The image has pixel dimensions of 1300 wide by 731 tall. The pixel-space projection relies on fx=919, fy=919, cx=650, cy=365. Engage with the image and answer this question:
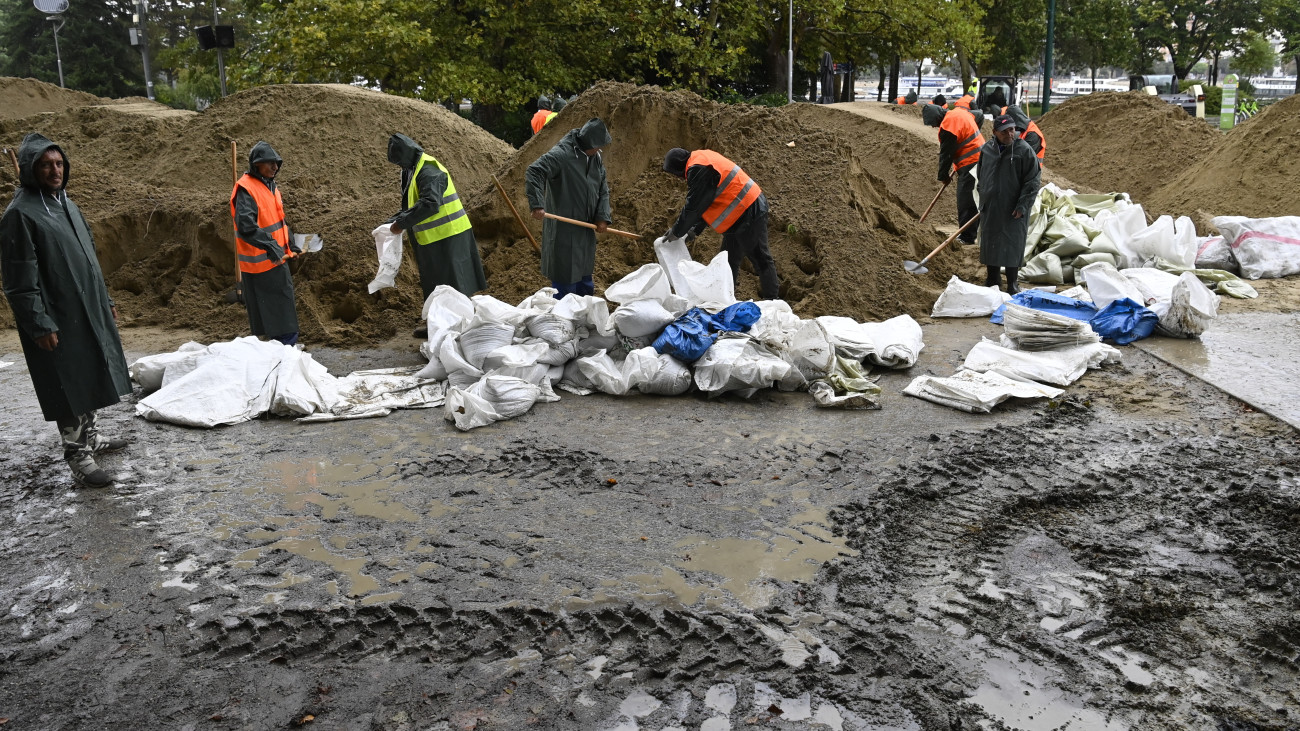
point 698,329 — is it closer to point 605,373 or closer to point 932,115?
point 605,373

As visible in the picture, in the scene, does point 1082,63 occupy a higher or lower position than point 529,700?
higher

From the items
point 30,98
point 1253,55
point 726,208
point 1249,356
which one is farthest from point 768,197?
point 1253,55

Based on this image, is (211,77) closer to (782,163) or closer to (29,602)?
(782,163)

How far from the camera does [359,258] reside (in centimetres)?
801

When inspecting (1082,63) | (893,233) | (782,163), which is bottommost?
(893,233)

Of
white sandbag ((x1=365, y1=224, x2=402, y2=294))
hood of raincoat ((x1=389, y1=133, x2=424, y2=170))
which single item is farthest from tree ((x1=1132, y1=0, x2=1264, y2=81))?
white sandbag ((x1=365, y1=224, x2=402, y2=294))

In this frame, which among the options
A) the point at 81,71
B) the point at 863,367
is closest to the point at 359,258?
the point at 863,367

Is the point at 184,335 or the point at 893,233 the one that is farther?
the point at 893,233

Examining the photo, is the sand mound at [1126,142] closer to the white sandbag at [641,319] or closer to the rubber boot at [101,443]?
the white sandbag at [641,319]

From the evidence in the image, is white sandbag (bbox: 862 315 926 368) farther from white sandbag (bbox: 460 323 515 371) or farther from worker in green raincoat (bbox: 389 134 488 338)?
worker in green raincoat (bbox: 389 134 488 338)

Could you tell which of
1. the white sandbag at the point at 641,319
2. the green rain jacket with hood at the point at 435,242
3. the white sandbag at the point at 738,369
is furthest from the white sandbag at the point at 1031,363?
the green rain jacket with hood at the point at 435,242

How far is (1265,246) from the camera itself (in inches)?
350

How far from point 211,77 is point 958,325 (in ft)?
80.5

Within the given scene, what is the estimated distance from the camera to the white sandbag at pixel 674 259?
6.53m
